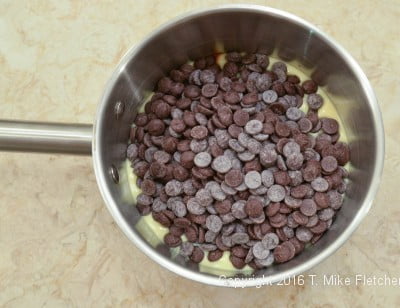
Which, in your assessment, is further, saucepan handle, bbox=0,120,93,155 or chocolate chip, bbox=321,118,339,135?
chocolate chip, bbox=321,118,339,135

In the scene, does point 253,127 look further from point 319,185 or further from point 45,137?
point 45,137

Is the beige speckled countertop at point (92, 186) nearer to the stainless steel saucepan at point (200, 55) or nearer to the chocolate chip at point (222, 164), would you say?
the stainless steel saucepan at point (200, 55)

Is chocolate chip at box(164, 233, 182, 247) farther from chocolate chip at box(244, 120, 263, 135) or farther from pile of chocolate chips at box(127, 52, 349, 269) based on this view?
chocolate chip at box(244, 120, 263, 135)

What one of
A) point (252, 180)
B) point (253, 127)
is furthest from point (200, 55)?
point (252, 180)

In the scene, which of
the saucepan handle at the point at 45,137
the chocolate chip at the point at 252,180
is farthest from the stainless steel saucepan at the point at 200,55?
the chocolate chip at the point at 252,180

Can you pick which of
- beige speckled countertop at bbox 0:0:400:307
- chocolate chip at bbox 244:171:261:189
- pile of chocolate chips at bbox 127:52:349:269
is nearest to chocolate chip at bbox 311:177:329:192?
pile of chocolate chips at bbox 127:52:349:269

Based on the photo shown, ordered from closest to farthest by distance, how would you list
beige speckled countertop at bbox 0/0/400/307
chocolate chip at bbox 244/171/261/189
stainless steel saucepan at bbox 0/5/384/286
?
stainless steel saucepan at bbox 0/5/384/286 < chocolate chip at bbox 244/171/261/189 < beige speckled countertop at bbox 0/0/400/307

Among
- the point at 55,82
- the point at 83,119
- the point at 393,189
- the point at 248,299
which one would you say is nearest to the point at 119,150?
the point at 83,119
